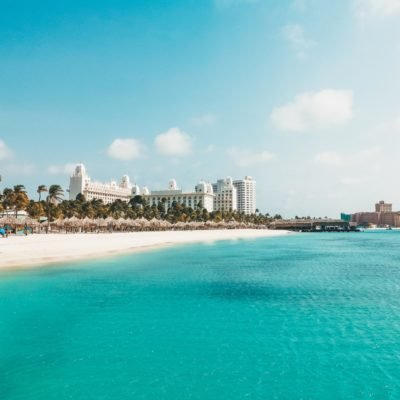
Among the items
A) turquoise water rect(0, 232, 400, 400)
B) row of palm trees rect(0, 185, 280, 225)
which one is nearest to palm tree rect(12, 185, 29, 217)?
row of palm trees rect(0, 185, 280, 225)

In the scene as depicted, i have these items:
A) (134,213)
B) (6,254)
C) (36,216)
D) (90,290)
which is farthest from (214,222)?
(90,290)

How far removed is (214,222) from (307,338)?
14478 cm

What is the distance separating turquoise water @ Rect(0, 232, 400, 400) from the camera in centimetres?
1034

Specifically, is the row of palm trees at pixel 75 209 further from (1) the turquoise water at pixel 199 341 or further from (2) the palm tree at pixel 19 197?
(1) the turquoise water at pixel 199 341

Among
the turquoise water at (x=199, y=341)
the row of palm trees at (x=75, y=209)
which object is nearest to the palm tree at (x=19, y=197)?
the row of palm trees at (x=75, y=209)

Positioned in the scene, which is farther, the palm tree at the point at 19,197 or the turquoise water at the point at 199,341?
the palm tree at the point at 19,197

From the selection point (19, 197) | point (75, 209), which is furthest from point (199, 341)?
point (75, 209)

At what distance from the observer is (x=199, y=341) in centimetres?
1409

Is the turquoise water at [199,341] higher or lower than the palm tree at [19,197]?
lower

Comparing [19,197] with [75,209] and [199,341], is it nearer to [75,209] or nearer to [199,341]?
[75,209]

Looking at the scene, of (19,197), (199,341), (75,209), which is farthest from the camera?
(75,209)

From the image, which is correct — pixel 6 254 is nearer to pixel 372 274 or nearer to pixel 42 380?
pixel 42 380

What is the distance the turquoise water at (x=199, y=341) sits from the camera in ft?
33.9

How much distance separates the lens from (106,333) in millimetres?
15148
